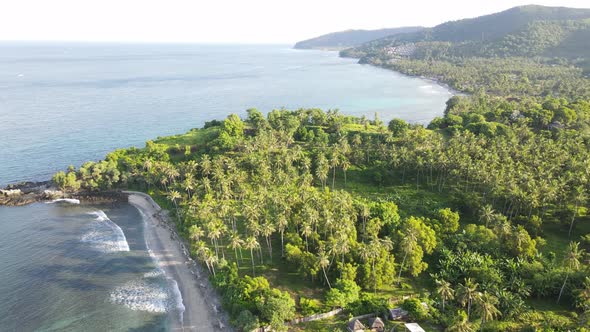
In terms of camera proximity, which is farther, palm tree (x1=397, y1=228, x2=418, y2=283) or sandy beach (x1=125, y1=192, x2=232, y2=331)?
palm tree (x1=397, y1=228, x2=418, y2=283)

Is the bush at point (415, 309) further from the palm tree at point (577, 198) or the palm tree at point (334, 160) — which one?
the palm tree at point (334, 160)

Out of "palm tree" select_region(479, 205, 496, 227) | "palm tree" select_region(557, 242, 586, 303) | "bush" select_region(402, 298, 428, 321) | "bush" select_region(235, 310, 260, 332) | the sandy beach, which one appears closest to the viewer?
"bush" select_region(235, 310, 260, 332)

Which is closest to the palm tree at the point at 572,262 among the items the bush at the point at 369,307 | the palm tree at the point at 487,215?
the palm tree at the point at 487,215

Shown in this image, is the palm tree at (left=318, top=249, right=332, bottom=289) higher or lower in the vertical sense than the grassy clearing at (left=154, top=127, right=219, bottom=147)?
lower

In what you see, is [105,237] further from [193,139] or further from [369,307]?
[369,307]

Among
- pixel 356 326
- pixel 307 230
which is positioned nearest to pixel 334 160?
pixel 307 230

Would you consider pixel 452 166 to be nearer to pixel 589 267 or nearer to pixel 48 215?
pixel 589 267

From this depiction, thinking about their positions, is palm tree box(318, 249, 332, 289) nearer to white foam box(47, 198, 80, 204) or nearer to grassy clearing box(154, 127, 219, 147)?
white foam box(47, 198, 80, 204)

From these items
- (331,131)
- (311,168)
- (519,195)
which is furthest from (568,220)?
(331,131)

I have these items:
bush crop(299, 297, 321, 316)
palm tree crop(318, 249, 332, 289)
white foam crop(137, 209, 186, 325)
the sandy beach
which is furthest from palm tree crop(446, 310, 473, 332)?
white foam crop(137, 209, 186, 325)
